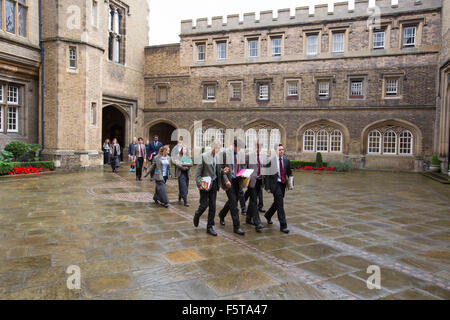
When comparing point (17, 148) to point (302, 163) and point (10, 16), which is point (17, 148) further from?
point (302, 163)

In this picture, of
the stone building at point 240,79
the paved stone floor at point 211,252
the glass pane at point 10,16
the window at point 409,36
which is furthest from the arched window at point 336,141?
the glass pane at point 10,16

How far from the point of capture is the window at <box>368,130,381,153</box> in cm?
2086

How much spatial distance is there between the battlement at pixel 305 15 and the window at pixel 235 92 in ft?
13.1

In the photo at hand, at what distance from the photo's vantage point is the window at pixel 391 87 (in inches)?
802

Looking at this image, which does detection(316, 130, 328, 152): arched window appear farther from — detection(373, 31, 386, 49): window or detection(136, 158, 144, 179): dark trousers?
detection(136, 158, 144, 179): dark trousers

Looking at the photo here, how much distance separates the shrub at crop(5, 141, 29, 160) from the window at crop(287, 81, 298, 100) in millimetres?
16009

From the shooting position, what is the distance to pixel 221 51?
939 inches

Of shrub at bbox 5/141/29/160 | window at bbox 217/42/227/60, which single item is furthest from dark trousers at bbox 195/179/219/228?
window at bbox 217/42/227/60

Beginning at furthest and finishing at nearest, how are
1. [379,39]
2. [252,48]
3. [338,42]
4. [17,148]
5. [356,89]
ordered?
[252,48] < [338,42] < [356,89] < [379,39] < [17,148]

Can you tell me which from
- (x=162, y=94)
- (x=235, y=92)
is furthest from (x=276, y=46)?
(x=162, y=94)

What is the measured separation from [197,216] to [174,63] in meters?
20.6

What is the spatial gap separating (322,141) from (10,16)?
18.8 meters

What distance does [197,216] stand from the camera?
6.14 m
